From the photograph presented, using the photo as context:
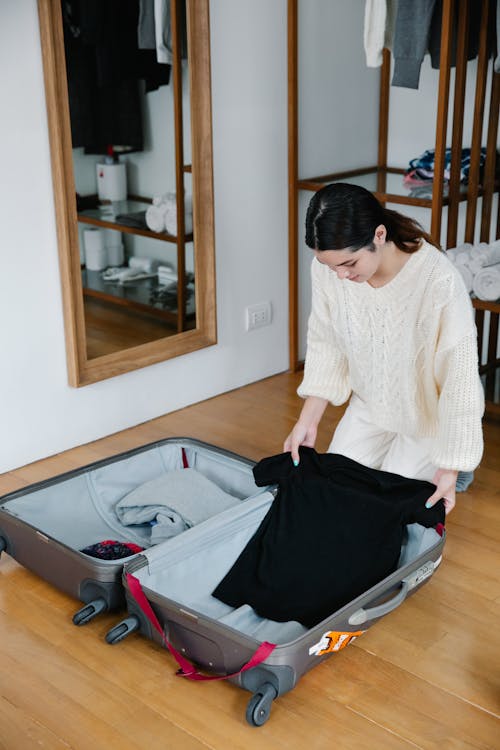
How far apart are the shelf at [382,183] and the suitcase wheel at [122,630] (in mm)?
1642

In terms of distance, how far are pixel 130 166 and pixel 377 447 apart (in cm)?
114

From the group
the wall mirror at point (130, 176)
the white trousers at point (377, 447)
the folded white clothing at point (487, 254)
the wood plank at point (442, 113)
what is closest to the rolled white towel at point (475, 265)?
the folded white clothing at point (487, 254)

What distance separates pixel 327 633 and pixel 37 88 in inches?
65.9

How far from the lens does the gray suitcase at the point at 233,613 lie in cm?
179

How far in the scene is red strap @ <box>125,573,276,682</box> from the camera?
5.78 ft

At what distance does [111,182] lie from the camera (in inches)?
111

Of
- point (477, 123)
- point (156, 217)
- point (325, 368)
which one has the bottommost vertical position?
point (325, 368)

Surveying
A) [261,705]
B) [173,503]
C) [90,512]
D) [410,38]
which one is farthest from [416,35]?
[261,705]

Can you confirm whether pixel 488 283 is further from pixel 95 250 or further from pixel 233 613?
pixel 233 613

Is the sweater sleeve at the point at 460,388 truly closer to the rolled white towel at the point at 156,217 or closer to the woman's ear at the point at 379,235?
the woman's ear at the point at 379,235

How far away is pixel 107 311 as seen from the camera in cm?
294

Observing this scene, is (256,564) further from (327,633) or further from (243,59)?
(243,59)

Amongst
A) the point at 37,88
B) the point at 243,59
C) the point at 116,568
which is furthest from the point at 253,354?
the point at 116,568

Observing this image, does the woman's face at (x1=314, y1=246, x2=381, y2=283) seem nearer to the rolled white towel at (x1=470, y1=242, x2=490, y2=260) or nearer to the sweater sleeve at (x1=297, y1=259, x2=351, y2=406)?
the sweater sleeve at (x1=297, y1=259, x2=351, y2=406)
